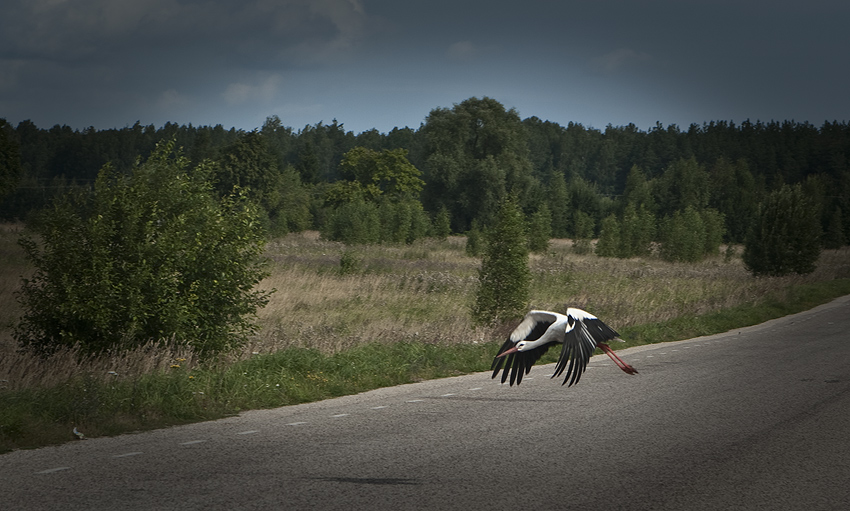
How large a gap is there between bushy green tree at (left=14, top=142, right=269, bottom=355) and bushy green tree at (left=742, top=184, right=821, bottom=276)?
120 feet

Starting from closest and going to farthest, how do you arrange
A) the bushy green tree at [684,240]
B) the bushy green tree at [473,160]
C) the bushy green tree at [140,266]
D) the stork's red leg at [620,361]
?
the stork's red leg at [620,361] → the bushy green tree at [140,266] → the bushy green tree at [684,240] → the bushy green tree at [473,160]

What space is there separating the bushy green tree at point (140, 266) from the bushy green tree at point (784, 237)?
120ft

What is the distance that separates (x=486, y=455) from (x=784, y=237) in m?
39.3

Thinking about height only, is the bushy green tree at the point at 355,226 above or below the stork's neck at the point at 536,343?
below

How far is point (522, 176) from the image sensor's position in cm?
8550

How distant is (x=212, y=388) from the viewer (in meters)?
10.2

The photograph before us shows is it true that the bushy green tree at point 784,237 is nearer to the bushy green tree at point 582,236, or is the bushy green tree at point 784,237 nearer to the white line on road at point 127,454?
the bushy green tree at point 582,236

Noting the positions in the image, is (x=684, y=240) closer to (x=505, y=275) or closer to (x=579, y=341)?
(x=505, y=275)

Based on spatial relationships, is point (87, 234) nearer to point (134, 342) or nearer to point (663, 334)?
point (134, 342)

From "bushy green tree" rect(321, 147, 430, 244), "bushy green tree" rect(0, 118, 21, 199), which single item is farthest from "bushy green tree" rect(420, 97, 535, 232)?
"bushy green tree" rect(0, 118, 21, 199)

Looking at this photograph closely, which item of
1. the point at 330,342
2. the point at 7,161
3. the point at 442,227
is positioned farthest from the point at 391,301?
the point at 442,227

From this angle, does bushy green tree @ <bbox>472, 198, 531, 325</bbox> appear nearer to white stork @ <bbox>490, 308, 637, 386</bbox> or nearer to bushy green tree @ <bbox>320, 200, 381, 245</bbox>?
A: white stork @ <bbox>490, 308, 637, 386</bbox>

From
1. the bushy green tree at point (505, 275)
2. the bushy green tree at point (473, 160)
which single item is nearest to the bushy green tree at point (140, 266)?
the bushy green tree at point (505, 275)

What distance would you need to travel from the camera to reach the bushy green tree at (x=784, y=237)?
4194 centimetres
